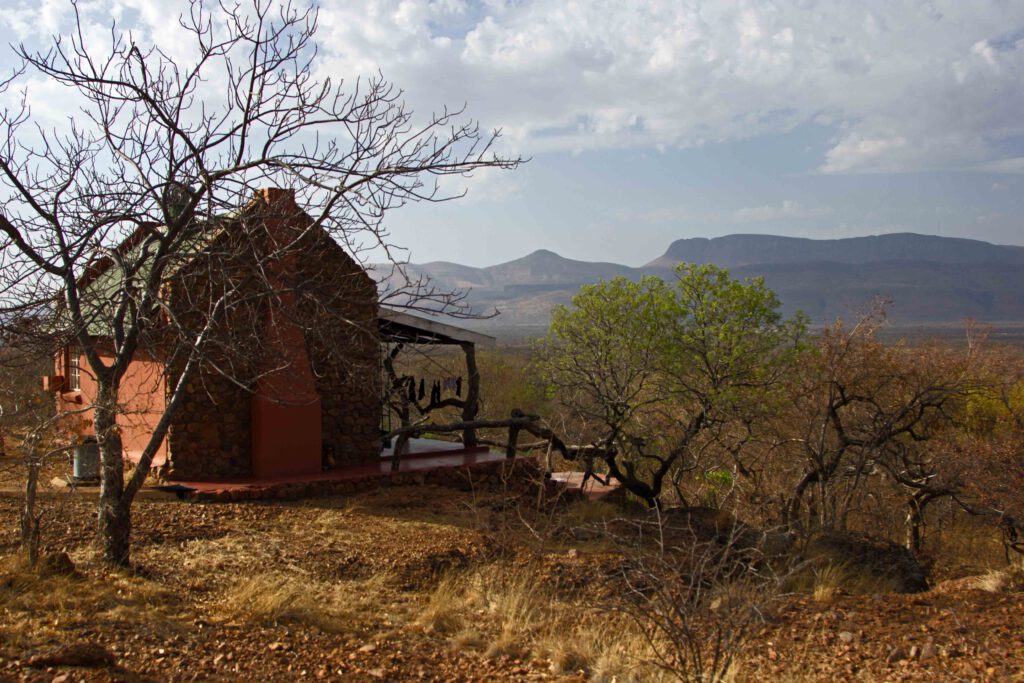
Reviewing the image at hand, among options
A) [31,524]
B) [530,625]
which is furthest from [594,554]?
[31,524]

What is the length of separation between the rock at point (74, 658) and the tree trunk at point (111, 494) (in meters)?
2.19

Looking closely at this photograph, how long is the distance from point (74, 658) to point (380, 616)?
2400 millimetres

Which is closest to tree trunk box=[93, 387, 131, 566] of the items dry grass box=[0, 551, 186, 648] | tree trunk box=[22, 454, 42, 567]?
dry grass box=[0, 551, 186, 648]

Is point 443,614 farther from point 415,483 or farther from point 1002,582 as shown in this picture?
point 415,483

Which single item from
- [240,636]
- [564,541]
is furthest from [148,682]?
[564,541]

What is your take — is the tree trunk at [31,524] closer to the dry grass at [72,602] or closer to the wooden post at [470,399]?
the dry grass at [72,602]

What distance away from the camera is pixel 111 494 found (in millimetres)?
6898

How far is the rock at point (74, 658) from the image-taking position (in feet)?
15.4

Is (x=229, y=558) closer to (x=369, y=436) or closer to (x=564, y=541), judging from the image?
(x=564, y=541)

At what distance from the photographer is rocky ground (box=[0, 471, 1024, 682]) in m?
5.25

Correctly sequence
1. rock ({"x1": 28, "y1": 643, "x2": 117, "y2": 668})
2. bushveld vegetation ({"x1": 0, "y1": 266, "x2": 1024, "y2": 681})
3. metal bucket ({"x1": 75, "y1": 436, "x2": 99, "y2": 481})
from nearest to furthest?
rock ({"x1": 28, "y1": 643, "x2": 117, "y2": 668})
bushveld vegetation ({"x1": 0, "y1": 266, "x2": 1024, "y2": 681})
metal bucket ({"x1": 75, "y1": 436, "x2": 99, "y2": 481})

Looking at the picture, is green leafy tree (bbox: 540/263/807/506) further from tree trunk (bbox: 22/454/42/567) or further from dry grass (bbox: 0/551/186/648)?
tree trunk (bbox: 22/454/42/567)

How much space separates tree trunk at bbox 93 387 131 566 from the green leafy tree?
24.0 ft

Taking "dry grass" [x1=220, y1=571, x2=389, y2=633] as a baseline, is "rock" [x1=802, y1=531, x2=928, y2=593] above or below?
below
